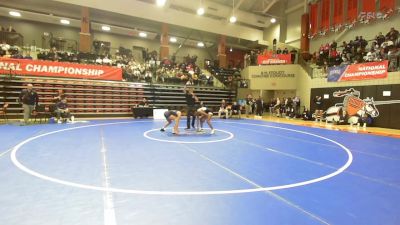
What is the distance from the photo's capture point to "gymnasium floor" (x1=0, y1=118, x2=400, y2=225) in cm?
315

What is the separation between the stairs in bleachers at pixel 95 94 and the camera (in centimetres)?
1437

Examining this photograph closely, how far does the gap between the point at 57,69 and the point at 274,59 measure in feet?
55.5

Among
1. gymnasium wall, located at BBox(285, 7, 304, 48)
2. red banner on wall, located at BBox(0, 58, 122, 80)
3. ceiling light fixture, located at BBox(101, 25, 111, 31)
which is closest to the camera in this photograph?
red banner on wall, located at BBox(0, 58, 122, 80)

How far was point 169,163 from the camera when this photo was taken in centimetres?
555

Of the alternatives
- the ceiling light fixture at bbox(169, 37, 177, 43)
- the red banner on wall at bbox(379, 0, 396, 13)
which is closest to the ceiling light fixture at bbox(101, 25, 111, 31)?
the ceiling light fixture at bbox(169, 37, 177, 43)

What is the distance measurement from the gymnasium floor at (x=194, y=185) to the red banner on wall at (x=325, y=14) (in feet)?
59.4

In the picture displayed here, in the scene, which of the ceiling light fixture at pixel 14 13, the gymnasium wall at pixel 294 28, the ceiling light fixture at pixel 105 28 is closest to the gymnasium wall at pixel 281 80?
the gymnasium wall at pixel 294 28

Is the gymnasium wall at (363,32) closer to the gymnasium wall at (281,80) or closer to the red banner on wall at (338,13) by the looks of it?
the red banner on wall at (338,13)

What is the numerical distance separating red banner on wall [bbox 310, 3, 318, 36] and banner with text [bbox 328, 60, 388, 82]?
735 cm

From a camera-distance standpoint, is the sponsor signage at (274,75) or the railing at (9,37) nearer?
the railing at (9,37)

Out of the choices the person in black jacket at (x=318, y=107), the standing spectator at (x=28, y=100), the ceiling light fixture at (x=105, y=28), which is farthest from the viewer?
the ceiling light fixture at (x=105, y=28)

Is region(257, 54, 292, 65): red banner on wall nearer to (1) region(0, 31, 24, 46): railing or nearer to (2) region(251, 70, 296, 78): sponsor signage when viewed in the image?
(2) region(251, 70, 296, 78): sponsor signage

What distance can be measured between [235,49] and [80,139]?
91.9 ft

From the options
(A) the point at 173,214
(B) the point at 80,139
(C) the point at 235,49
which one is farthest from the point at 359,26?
(A) the point at 173,214
